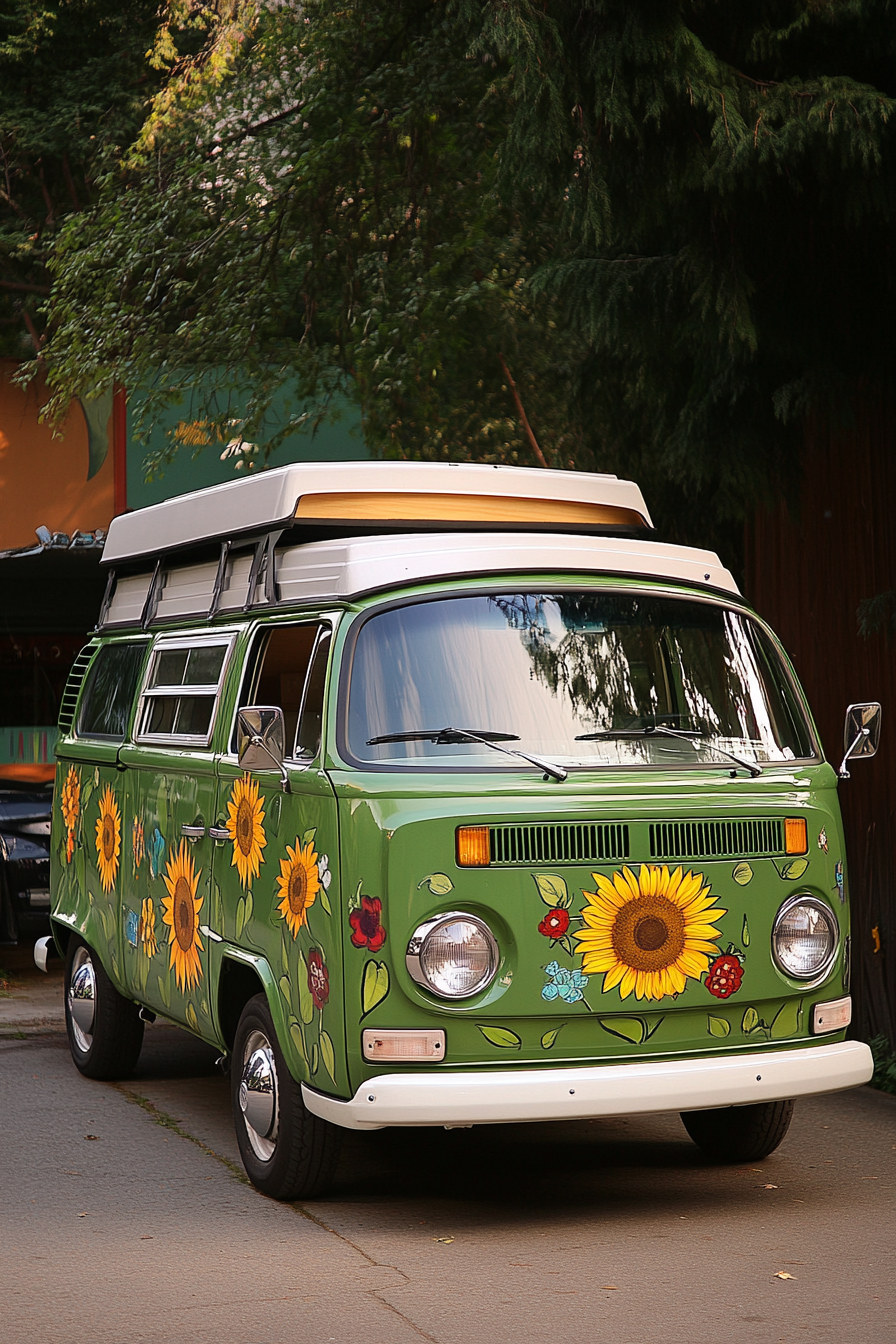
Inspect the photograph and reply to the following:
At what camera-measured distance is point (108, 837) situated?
8281 millimetres

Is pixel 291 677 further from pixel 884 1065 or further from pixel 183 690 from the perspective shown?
pixel 884 1065

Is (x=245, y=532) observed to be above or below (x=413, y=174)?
below

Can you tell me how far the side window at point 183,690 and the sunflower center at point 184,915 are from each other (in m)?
0.61

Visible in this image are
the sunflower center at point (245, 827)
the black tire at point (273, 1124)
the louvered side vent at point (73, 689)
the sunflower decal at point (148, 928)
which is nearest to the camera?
the black tire at point (273, 1124)

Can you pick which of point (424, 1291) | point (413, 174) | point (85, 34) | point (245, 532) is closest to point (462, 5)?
point (245, 532)

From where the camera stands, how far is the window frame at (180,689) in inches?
276

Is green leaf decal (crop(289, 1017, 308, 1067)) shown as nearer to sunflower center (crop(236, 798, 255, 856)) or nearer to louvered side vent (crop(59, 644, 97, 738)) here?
sunflower center (crop(236, 798, 255, 856))

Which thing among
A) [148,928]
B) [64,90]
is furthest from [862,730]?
[64,90]

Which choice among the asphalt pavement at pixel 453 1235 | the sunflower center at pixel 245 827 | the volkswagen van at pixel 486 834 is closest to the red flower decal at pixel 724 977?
the volkswagen van at pixel 486 834

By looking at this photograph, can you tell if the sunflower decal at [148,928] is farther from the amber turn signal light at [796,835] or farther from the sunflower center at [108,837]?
the amber turn signal light at [796,835]

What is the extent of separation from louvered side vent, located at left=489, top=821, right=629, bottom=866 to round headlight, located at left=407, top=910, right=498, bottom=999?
0.80ft

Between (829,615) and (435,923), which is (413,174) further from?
(435,923)

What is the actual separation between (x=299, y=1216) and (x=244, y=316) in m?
10.6

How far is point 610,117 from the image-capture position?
7.12m
